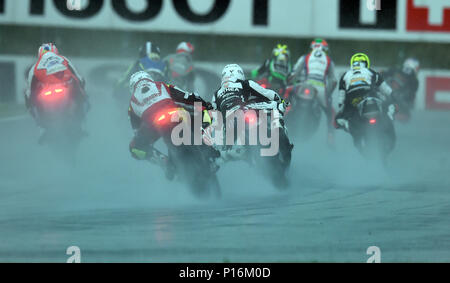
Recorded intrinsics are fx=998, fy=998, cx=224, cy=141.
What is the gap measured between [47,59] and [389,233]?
5837 mm

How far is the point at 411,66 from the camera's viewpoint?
19453mm

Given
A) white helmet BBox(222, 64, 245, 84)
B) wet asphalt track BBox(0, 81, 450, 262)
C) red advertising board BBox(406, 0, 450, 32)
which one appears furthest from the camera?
red advertising board BBox(406, 0, 450, 32)

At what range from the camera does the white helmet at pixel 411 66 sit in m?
18.7

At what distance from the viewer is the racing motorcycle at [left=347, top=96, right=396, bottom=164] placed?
13062 millimetres

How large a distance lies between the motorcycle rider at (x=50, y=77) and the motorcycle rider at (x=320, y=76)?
4.01 m

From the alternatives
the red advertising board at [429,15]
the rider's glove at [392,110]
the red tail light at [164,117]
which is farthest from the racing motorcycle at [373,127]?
the red advertising board at [429,15]

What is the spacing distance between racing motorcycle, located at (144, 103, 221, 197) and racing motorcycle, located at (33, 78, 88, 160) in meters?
2.82

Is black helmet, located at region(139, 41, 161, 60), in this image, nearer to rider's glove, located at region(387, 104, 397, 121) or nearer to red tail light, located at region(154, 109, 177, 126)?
rider's glove, located at region(387, 104, 397, 121)

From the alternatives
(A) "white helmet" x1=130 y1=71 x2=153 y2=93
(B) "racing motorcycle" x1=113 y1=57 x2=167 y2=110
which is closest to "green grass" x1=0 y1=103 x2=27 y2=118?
(B) "racing motorcycle" x1=113 y1=57 x2=167 y2=110

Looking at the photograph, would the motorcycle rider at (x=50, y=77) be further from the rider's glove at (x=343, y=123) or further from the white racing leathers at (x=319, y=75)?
the white racing leathers at (x=319, y=75)

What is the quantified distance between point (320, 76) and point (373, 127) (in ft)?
9.02

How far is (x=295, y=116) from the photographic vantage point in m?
15.7

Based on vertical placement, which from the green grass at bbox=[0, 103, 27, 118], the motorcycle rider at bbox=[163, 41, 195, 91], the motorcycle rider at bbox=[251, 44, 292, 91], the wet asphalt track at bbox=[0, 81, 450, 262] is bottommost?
the wet asphalt track at bbox=[0, 81, 450, 262]
